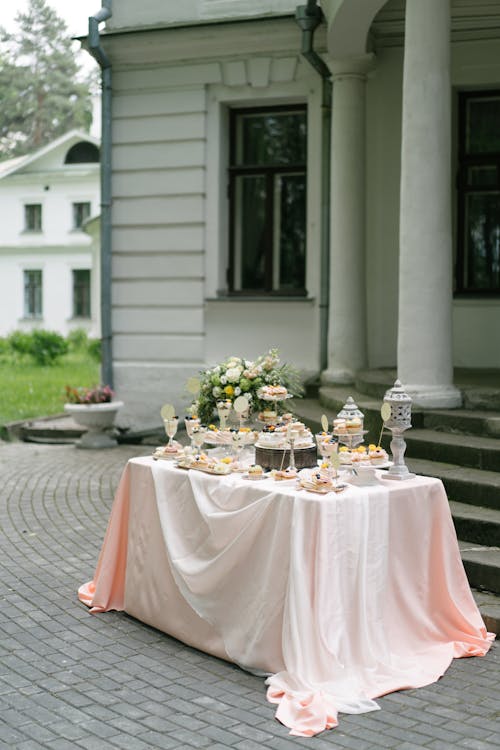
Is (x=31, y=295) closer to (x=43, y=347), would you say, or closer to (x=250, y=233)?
(x=43, y=347)

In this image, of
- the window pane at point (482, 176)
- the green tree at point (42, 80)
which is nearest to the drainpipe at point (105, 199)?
the window pane at point (482, 176)

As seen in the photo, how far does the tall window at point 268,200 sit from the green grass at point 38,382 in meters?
4.38

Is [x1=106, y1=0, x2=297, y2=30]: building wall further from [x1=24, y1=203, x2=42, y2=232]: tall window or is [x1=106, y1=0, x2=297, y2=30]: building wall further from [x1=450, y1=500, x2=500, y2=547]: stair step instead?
[x1=24, y1=203, x2=42, y2=232]: tall window

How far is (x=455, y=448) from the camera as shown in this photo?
21.9 feet

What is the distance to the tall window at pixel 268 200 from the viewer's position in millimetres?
11586

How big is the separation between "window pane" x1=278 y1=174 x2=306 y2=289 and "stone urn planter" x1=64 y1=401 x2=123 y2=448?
101 inches

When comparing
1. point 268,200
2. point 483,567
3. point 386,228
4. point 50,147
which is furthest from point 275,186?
point 50,147

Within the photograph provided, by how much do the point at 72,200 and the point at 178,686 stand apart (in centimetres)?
3628

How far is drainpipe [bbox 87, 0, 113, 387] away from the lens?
11.7 m

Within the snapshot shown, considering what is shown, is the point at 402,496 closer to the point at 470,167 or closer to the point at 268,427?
the point at 268,427

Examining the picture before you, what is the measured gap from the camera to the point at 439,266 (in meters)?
7.41

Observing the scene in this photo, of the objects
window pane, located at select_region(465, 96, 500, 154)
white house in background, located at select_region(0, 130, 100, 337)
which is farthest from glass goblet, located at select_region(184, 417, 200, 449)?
white house in background, located at select_region(0, 130, 100, 337)

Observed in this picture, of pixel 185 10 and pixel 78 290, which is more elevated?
pixel 185 10

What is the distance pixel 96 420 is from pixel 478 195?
517 centimetres
